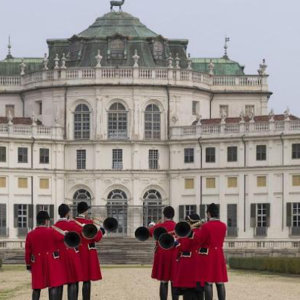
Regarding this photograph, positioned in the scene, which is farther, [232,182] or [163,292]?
[232,182]

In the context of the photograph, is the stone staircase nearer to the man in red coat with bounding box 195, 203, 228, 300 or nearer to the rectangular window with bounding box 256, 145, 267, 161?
the rectangular window with bounding box 256, 145, 267, 161

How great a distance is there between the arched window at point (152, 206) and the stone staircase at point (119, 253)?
20.9ft

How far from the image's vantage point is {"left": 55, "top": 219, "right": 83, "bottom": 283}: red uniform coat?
3475 cm

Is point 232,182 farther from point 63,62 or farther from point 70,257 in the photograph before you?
point 70,257

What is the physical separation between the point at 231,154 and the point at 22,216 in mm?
16586

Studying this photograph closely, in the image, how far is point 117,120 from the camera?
103938 millimetres

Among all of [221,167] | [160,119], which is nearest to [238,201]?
[221,167]

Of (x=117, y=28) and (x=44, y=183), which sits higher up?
(x=117, y=28)

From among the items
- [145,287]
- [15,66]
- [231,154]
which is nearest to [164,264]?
[145,287]

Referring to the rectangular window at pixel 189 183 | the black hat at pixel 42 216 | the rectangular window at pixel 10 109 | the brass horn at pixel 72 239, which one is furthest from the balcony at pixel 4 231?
the brass horn at pixel 72 239

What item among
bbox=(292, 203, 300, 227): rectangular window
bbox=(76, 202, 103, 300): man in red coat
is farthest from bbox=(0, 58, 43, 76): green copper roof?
bbox=(76, 202, 103, 300): man in red coat

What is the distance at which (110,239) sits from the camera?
9819 cm

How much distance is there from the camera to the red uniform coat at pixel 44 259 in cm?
3419

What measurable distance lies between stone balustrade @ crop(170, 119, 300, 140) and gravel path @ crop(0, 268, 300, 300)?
34.6 m
